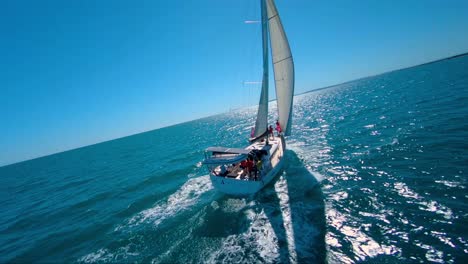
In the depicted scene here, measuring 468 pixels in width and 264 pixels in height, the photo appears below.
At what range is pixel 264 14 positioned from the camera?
15.2 metres

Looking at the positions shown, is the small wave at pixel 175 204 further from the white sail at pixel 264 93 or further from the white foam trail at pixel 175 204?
the white sail at pixel 264 93

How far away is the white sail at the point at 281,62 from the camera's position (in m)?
15.2

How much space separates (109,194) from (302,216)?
19577 mm

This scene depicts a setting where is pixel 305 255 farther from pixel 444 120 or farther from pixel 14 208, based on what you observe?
pixel 14 208

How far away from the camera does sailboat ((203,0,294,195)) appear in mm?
12188

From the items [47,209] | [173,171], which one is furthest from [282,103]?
[47,209]

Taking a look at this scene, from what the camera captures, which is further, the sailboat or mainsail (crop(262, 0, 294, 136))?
mainsail (crop(262, 0, 294, 136))

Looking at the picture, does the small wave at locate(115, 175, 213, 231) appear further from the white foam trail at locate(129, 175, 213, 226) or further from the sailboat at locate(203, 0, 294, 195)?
the sailboat at locate(203, 0, 294, 195)

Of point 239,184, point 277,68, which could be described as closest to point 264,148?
point 239,184

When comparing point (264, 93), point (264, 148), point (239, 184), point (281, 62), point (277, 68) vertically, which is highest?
point (281, 62)

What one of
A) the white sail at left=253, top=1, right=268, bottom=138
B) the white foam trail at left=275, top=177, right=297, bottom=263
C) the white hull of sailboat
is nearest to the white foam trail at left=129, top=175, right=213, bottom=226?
the white hull of sailboat

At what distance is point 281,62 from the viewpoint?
1590 cm

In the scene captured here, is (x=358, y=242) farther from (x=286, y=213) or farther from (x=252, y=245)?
(x=252, y=245)

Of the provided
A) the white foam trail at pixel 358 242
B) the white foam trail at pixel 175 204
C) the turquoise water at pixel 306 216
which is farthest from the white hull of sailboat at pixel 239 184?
the white foam trail at pixel 358 242
